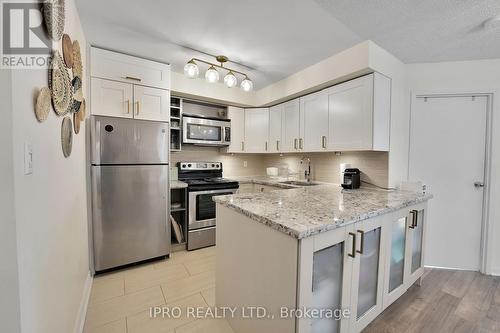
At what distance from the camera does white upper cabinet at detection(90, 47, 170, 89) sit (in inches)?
86.7

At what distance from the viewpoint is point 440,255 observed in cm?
249

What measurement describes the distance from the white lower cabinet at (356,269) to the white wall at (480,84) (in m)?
1.21

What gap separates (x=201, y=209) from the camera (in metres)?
2.92

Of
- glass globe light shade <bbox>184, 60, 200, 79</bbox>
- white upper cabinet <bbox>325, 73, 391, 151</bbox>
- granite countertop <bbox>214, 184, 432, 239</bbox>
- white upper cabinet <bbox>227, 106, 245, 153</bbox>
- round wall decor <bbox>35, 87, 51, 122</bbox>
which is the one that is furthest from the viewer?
white upper cabinet <bbox>227, 106, 245, 153</bbox>

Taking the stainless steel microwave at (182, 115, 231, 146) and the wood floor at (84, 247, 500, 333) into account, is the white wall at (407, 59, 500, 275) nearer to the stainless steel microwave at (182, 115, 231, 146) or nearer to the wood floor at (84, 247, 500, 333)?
the wood floor at (84, 247, 500, 333)

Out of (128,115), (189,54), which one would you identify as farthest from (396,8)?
(128,115)

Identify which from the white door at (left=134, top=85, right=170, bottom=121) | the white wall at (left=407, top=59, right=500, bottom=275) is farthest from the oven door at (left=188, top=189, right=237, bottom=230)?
the white wall at (left=407, top=59, right=500, bottom=275)

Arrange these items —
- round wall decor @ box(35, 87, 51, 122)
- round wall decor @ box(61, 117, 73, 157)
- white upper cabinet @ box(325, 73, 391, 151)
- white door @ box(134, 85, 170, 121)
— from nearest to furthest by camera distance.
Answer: round wall decor @ box(35, 87, 51, 122) < round wall decor @ box(61, 117, 73, 157) < white upper cabinet @ box(325, 73, 391, 151) < white door @ box(134, 85, 170, 121)

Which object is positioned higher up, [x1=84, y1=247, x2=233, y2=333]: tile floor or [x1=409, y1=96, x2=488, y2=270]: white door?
[x1=409, y1=96, x2=488, y2=270]: white door

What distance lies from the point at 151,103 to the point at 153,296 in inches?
80.4

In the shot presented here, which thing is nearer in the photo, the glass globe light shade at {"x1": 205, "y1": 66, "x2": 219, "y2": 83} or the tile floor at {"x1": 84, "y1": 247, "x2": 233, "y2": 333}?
the tile floor at {"x1": 84, "y1": 247, "x2": 233, "y2": 333}

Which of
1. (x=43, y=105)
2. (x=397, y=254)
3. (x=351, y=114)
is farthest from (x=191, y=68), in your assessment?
(x=397, y=254)

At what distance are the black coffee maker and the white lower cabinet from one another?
639 millimetres

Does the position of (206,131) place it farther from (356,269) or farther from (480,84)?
(480,84)
